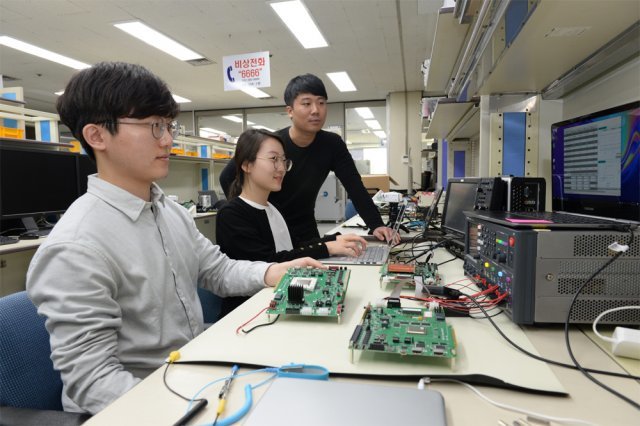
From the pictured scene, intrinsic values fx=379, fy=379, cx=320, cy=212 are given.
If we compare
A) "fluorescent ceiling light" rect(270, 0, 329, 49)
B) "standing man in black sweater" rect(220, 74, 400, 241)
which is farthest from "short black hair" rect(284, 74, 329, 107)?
"fluorescent ceiling light" rect(270, 0, 329, 49)

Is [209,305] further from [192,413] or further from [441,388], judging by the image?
[441,388]

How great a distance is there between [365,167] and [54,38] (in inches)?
199

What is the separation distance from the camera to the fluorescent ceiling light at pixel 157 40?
15.1 ft

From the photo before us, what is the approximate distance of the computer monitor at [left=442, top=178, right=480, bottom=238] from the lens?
1.61 m

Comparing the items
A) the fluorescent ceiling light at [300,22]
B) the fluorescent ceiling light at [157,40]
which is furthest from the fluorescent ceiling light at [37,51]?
the fluorescent ceiling light at [300,22]

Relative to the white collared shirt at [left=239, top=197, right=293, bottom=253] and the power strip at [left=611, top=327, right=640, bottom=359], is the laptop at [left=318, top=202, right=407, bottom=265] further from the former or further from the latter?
the power strip at [left=611, top=327, right=640, bottom=359]

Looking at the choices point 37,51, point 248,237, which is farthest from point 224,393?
point 37,51

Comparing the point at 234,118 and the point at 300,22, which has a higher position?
the point at 300,22

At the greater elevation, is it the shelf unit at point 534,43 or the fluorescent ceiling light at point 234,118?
the fluorescent ceiling light at point 234,118

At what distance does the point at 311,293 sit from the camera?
3.10 ft

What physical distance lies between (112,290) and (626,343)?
995 mm

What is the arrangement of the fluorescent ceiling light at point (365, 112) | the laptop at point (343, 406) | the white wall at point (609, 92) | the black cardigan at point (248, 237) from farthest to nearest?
the fluorescent ceiling light at point (365, 112) < the black cardigan at point (248, 237) < the white wall at point (609, 92) < the laptop at point (343, 406)

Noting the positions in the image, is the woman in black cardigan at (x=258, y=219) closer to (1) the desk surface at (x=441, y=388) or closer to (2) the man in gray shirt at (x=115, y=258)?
(2) the man in gray shirt at (x=115, y=258)

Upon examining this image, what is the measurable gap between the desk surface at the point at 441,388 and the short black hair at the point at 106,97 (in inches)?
21.1
